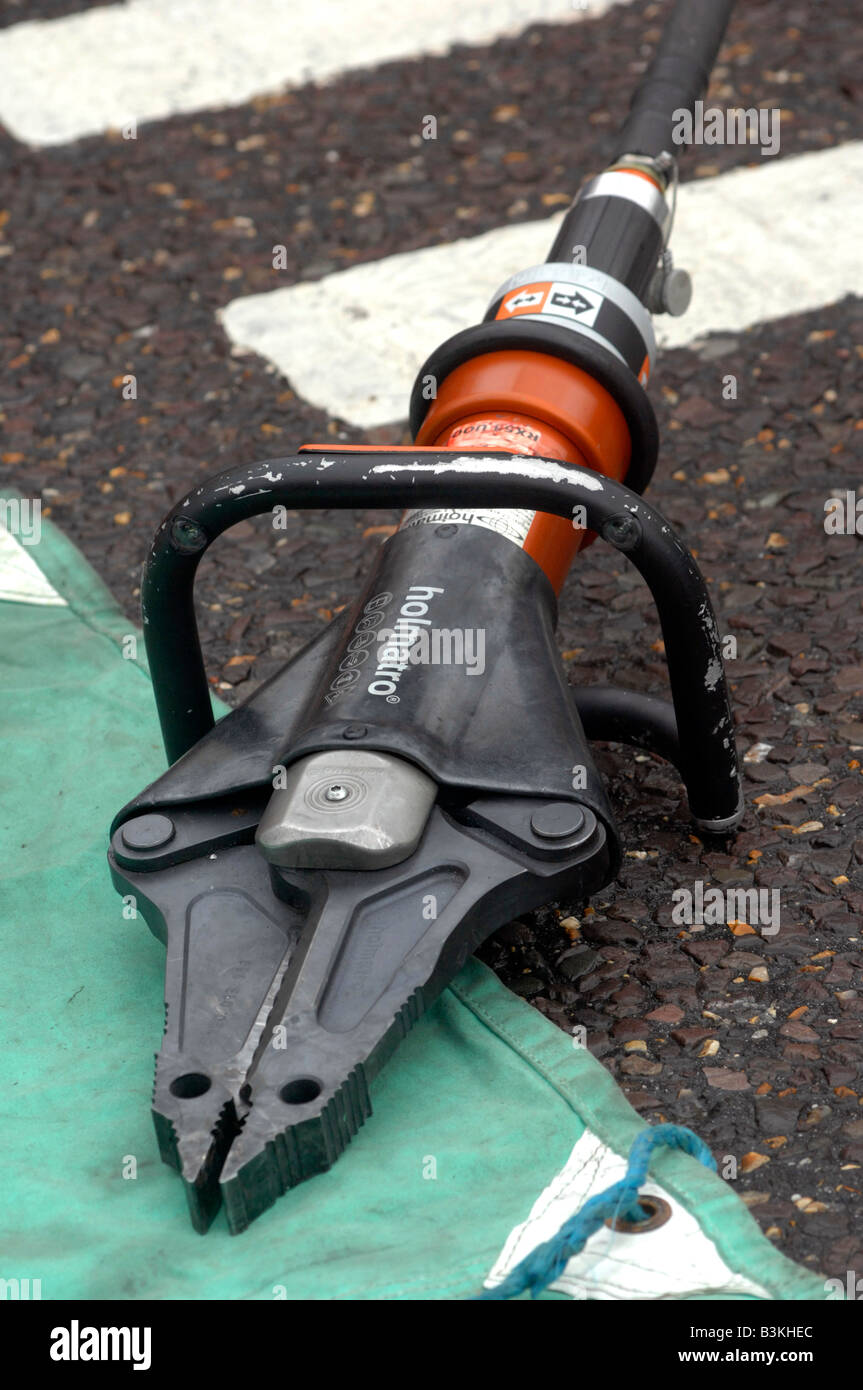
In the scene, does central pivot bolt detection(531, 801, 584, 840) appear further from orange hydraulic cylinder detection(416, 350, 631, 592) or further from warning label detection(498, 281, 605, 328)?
warning label detection(498, 281, 605, 328)

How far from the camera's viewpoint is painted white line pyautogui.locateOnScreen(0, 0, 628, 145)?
4582 mm

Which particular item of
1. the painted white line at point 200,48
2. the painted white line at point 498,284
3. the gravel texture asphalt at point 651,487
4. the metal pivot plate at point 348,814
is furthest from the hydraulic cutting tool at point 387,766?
the painted white line at point 200,48

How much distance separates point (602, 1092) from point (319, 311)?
234 centimetres

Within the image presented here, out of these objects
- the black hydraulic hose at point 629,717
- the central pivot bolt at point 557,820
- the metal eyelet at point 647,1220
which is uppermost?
the black hydraulic hose at point 629,717

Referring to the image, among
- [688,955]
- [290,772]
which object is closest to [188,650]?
[290,772]

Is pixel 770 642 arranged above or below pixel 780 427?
below

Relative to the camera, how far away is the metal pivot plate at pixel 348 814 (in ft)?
6.24

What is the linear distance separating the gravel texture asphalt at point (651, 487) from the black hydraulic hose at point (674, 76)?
2.22ft

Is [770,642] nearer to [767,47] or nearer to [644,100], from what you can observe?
[644,100]

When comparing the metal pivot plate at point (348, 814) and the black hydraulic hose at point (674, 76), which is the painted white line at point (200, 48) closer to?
the black hydraulic hose at point (674, 76)

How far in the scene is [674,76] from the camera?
115 inches

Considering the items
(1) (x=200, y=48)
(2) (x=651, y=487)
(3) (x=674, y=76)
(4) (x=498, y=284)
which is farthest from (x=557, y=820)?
(1) (x=200, y=48)

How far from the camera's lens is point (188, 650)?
87.6 inches

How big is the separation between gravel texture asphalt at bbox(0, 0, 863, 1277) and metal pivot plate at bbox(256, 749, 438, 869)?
1.17 feet
